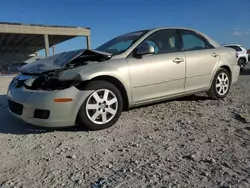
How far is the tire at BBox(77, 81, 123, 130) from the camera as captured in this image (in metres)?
3.68

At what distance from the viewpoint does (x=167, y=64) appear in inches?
177

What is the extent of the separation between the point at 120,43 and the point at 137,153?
2408 mm

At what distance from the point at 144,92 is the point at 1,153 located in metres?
2.15

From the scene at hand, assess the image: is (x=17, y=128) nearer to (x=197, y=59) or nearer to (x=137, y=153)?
(x=137, y=153)

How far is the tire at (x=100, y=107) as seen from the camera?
368cm

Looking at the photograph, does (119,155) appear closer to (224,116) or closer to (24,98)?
(24,98)

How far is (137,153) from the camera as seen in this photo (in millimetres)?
2936

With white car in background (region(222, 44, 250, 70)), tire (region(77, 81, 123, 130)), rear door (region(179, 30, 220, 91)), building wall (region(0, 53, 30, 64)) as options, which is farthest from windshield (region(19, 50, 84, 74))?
building wall (region(0, 53, 30, 64))

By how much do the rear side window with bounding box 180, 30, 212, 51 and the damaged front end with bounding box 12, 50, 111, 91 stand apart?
5.30 feet

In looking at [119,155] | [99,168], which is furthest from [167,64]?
[99,168]

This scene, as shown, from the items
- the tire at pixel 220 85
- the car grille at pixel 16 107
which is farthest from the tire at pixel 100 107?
the tire at pixel 220 85

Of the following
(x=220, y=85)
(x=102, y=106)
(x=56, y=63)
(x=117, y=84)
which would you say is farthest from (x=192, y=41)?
(x=56, y=63)

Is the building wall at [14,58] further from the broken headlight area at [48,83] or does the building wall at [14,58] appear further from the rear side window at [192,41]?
the broken headlight area at [48,83]

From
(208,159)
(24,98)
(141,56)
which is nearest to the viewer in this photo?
(208,159)
